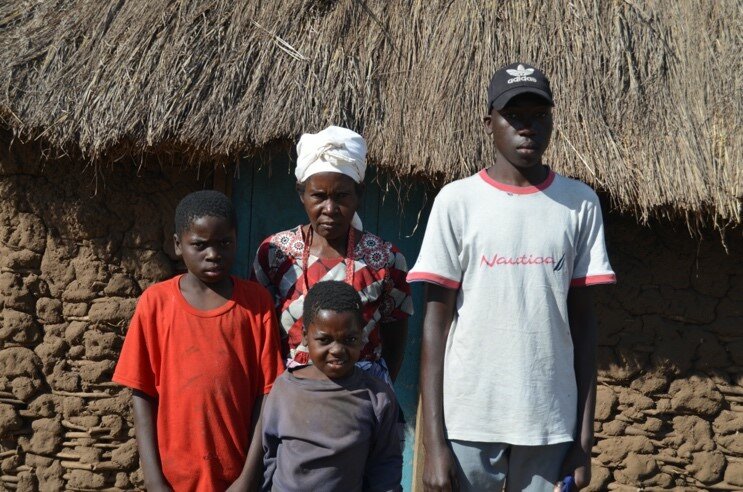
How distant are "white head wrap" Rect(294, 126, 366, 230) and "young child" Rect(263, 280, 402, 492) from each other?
1.33 feet

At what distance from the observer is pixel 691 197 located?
381cm

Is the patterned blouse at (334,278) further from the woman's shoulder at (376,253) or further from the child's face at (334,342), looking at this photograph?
the child's face at (334,342)

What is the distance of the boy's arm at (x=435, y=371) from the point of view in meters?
2.29

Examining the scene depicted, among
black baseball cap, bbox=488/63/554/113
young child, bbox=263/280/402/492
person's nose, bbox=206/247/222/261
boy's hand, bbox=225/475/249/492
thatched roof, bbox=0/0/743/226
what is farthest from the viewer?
thatched roof, bbox=0/0/743/226

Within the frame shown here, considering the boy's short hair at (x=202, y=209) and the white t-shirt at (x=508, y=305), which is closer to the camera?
the white t-shirt at (x=508, y=305)

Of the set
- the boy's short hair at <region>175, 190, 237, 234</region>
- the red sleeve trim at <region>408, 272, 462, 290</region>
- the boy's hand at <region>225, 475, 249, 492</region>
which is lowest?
the boy's hand at <region>225, 475, 249, 492</region>

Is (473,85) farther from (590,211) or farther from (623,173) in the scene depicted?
(590,211)

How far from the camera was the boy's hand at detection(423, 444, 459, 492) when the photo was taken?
2242 mm

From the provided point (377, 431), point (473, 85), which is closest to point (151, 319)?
point (377, 431)

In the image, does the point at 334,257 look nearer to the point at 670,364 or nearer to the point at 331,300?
the point at 331,300

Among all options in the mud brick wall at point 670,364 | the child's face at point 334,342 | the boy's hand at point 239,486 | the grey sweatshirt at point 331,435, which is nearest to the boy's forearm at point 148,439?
the boy's hand at point 239,486

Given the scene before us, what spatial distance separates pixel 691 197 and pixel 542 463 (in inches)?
76.0

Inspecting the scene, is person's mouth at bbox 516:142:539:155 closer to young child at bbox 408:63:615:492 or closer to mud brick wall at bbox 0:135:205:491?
young child at bbox 408:63:615:492

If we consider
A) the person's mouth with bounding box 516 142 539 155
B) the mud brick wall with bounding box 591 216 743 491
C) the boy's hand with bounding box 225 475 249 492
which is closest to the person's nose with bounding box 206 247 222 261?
the boy's hand with bounding box 225 475 249 492
